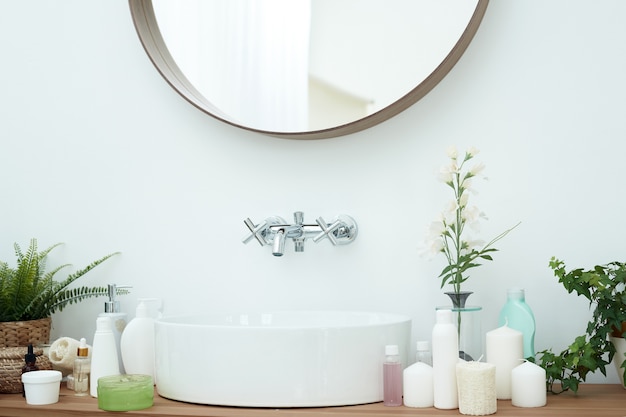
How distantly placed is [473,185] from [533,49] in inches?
12.2

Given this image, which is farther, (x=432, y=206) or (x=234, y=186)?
(x=234, y=186)

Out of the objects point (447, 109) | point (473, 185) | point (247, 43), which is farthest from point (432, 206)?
point (247, 43)

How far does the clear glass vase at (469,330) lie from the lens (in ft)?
4.69

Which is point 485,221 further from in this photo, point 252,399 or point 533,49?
point 252,399

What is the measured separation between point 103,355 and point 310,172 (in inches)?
23.3

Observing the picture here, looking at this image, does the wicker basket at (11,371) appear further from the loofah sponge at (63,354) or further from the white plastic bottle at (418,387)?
the white plastic bottle at (418,387)

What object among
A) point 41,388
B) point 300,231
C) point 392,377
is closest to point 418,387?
point 392,377

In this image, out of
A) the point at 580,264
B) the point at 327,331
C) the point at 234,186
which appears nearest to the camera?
the point at 327,331

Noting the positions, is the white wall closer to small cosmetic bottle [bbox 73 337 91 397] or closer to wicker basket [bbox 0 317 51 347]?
wicker basket [bbox 0 317 51 347]

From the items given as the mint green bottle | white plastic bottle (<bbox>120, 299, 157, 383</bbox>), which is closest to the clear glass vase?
the mint green bottle

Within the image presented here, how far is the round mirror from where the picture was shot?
1.60 m

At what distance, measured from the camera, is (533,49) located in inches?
62.5

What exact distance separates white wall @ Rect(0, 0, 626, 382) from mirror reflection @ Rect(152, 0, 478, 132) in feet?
0.21

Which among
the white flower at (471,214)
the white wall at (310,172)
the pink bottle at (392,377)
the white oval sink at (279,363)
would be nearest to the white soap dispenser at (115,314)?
the white wall at (310,172)
